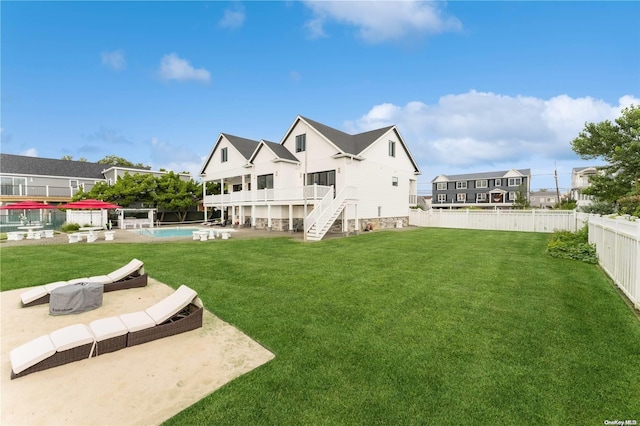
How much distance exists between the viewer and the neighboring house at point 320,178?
20203 millimetres

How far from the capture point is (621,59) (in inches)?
569

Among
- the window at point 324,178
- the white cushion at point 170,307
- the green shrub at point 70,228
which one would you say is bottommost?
the white cushion at point 170,307

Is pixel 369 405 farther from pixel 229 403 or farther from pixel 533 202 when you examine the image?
Answer: pixel 533 202

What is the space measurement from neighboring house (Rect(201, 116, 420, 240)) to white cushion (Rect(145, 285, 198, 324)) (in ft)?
37.6

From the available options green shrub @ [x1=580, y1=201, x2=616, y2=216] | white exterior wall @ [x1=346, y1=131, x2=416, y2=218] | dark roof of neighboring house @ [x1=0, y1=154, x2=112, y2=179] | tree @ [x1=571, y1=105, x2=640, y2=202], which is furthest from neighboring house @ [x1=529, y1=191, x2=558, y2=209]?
dark roof of neighboring house @ [x1=0, y1=154, x2=112, y2=179]

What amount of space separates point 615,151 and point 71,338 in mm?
22692

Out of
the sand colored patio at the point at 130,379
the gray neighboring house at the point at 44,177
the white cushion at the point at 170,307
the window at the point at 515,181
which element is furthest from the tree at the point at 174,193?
the window at the point at 515,181

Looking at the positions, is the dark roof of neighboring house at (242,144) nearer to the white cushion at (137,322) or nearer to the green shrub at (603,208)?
the white cushion at (137,322)

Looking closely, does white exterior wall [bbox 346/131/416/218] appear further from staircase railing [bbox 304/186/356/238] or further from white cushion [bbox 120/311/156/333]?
white cushion [bbox 120/311/156/333]

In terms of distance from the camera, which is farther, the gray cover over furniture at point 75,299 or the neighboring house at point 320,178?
the neighboring house at point 320,178

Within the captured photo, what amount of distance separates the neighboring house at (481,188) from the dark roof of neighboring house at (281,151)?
146 ft

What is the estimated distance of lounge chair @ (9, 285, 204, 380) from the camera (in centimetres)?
377

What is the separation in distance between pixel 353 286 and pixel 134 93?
92.4 feet

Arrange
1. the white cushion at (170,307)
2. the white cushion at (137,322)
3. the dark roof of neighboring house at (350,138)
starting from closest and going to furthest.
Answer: the white cushion at (137,322)
the white cushion at (170,307)
the dark roof of neighboring house at (350,138)
